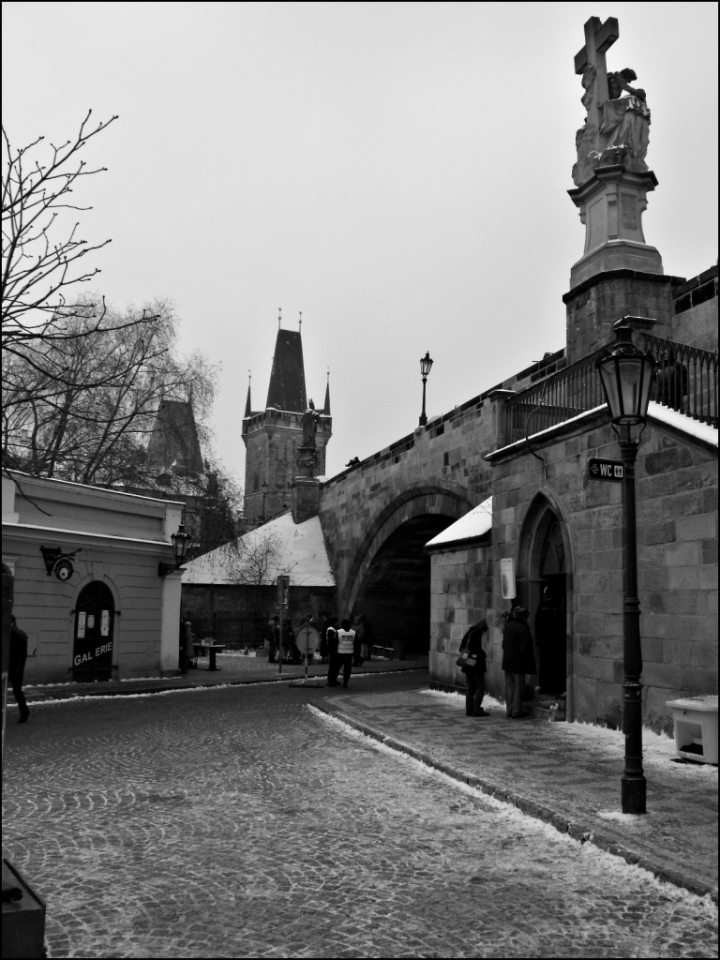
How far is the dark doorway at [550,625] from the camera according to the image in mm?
12750

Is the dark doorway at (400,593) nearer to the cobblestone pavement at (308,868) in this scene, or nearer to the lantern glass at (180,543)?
the lantern glass at (180,543)

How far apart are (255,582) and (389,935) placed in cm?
2976

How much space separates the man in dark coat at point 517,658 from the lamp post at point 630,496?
448 cm

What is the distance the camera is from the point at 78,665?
59.9ft

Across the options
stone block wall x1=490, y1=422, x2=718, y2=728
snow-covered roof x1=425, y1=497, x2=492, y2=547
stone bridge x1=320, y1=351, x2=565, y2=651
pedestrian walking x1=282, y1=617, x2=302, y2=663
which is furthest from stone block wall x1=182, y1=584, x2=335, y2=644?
stone block wall x1=490, y1=422, x2=718, y2=728

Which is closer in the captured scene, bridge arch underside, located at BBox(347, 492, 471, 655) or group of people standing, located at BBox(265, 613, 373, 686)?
group of people standing, located at BBox(265, 613, 373, 686)

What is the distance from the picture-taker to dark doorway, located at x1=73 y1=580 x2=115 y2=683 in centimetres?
1834

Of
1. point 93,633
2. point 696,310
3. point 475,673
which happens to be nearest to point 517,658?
point 475,673

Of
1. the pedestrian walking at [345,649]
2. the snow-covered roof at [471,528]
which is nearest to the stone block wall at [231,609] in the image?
the pedestrian walking at [345,649]

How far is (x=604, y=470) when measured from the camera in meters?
7.70

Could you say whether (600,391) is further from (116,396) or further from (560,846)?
(116,396)

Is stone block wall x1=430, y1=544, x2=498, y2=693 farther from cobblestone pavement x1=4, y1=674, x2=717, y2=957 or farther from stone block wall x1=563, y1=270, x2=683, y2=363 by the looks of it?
cobblestone pavement x1=4, y1=674, x2=717, y2=957

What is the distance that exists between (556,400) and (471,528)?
3158 millimetres

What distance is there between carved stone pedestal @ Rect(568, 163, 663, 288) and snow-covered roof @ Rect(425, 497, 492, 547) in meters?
4.23
